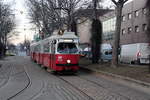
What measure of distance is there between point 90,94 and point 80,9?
24.9m

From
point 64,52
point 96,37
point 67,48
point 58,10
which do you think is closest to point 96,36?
point 96,37

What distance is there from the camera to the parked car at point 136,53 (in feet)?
104

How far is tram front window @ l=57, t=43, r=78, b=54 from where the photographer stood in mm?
21859

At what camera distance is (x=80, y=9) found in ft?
119

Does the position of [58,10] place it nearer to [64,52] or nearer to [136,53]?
[136,53]

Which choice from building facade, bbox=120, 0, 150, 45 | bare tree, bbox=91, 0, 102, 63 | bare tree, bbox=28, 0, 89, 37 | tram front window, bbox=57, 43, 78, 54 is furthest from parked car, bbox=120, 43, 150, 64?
building facade, bbox=120, 0, 150, 45

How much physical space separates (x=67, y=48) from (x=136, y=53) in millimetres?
12727

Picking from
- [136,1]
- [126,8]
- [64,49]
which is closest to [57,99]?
[64,49]

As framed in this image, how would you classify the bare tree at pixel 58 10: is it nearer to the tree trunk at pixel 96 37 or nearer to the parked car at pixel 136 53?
the parked car at pixel 136 53

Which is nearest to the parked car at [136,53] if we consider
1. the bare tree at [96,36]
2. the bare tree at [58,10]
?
the bare tree at [96,36]

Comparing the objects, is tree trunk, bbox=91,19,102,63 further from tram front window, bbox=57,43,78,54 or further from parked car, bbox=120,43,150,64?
tram front window, bbox=57,43,78,54

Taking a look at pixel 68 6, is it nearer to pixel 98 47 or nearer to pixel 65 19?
pixel 65 19

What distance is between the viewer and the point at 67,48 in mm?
22062

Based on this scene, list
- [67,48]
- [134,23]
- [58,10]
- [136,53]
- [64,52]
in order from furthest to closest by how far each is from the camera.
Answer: [134,23], [58,10], [136,53], [67,48], [64,52]
